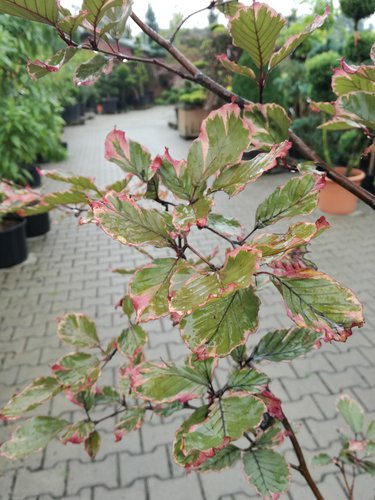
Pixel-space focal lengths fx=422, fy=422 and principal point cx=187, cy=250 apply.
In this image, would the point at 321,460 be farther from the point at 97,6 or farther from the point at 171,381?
the point at 97,6

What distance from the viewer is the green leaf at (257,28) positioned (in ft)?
1.98

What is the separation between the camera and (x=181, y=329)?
52 centimetres

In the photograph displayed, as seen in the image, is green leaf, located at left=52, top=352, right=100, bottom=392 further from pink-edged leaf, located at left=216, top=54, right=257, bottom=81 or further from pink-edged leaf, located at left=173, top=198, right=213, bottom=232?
pink-edged leaf, located at left=216, top=54, right=257, bottom=81

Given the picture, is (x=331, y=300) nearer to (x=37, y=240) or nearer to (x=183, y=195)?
(x=183, y=195)

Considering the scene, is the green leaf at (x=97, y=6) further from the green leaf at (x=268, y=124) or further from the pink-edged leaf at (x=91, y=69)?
the green leaf at (x=268, y=124)

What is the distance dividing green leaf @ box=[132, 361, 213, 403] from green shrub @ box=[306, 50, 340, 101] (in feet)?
15.6

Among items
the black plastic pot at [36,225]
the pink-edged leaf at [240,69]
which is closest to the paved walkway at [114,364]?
the black plastic pot at [36,225]

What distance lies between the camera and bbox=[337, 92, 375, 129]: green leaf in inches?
24.5

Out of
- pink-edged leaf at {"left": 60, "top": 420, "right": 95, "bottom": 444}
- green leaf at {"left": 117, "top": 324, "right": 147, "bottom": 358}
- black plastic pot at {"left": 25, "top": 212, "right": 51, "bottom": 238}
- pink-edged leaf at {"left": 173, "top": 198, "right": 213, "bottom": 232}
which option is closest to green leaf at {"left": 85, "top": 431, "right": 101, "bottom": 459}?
pink-edged leaf at {"left": 60, "top": 420, "right": 95, "bottom": 444}

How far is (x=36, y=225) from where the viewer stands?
5219 mm

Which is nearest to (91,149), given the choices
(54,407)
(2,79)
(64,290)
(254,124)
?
(2,79)

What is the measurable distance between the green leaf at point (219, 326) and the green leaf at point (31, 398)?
671 mm

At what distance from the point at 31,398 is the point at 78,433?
0.16 metres

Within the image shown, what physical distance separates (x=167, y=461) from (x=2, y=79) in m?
4.09
